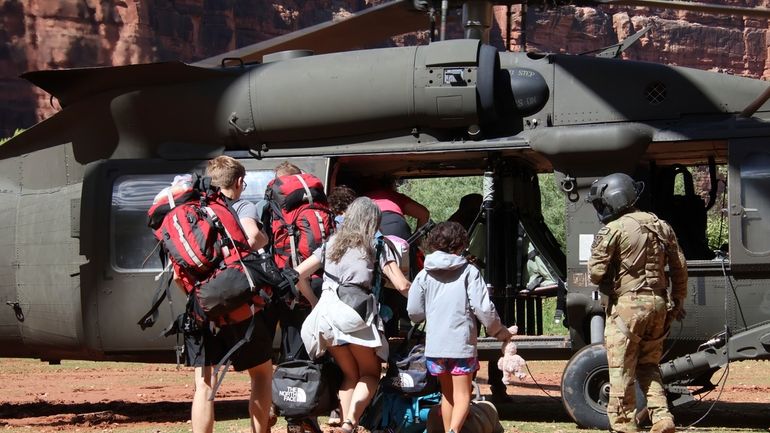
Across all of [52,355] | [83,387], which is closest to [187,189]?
[52,355]

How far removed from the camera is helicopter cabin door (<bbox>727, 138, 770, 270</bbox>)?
8508mm

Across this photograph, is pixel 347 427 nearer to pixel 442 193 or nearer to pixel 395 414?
pixel 395 414

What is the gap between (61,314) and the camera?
9.83m

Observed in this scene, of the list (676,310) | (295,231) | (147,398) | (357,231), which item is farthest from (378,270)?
(147,398)

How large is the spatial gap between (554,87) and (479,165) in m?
1.19

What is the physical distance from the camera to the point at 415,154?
927cm

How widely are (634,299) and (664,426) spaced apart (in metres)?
0.75

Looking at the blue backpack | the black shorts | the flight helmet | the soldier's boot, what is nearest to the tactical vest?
the flight helmet

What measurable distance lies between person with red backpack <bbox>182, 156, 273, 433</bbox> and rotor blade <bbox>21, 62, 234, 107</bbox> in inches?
114

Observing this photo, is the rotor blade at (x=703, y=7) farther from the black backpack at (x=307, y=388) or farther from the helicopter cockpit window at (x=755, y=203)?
the black backpack at (x=307, y=388)

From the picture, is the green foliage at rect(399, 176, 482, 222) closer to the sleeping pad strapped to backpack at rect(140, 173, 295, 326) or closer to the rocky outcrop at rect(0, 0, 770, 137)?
the rocky outcrop at rect(0, 0, 770, 137)

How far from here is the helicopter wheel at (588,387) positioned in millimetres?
8617

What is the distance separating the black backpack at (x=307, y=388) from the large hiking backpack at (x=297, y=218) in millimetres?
724

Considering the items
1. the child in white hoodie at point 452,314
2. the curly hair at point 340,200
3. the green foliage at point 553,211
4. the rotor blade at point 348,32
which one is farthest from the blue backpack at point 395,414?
the green foliage at point 553,211
